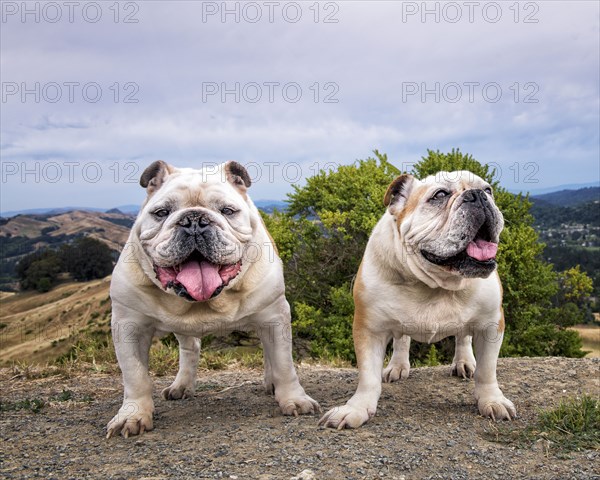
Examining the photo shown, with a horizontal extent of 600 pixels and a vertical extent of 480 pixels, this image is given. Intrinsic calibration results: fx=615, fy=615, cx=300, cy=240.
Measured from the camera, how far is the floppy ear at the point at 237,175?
18.8 feet

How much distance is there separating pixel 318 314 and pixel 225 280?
41.4 ft

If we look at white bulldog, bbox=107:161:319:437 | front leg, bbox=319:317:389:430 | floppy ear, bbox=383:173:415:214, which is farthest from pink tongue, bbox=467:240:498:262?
white bulldog, bbox=107:161:319:437

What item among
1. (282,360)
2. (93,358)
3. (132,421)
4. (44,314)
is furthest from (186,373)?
(44,314)

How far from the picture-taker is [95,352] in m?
9.51

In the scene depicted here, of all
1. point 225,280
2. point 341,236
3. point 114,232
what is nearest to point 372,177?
point 341,236

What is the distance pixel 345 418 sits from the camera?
5410 millimetres

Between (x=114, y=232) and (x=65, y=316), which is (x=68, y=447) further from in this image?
(x=114, y=232)

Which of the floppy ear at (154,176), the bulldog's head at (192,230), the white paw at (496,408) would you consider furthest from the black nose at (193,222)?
the white paw at (496,408)

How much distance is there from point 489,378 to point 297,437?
2059mm

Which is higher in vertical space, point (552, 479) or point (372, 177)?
point (372, 177)

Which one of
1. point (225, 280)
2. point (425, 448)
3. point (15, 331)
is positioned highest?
point (225, 280)

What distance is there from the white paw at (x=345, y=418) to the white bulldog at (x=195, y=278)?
47 centimetres

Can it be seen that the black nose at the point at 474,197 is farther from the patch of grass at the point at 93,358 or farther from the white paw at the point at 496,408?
the patch of grass at the point at 93,358

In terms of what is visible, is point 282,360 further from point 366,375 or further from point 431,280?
point 431,280
